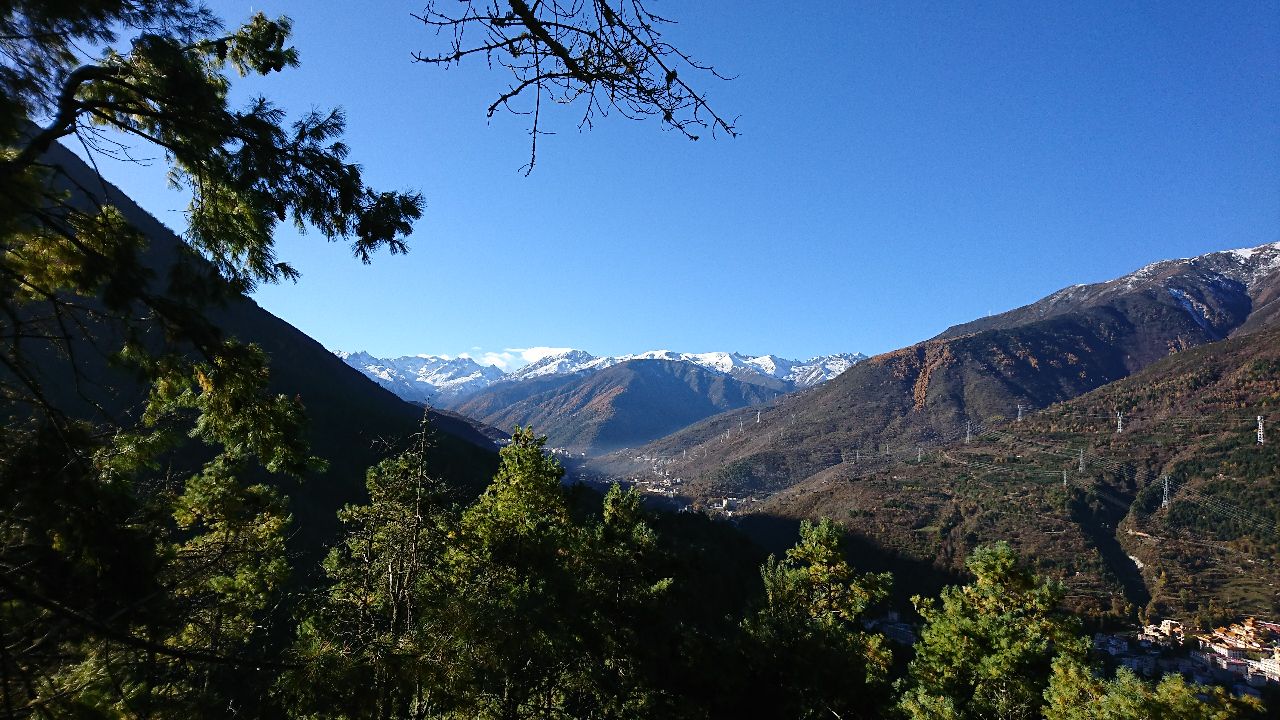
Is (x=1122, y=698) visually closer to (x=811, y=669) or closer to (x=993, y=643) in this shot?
(x=993, y=643)

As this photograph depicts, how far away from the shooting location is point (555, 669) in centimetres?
980

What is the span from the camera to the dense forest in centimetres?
322

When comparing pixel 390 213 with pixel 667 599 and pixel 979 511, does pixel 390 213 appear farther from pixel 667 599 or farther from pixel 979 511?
pixel 979 511

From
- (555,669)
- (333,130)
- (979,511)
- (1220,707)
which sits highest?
(333,130)

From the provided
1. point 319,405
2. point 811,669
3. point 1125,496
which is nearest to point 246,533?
point 811,669

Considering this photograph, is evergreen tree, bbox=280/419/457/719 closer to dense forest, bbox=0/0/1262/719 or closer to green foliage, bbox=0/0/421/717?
dense forest, bbox=0/0/1262/719

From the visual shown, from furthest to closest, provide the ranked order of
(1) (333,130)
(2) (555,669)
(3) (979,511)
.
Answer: (3) (979,511) < (2) (555,669) < (1) (333,130)

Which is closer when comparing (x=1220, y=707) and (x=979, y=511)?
(x=1220, y=707)

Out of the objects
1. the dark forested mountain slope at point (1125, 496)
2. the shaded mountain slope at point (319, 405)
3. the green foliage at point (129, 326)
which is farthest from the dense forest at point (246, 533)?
the dark forested mountain slope at point (1125, 496)

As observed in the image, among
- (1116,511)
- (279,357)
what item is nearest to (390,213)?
(279,357)

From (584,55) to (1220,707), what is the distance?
60.6ft

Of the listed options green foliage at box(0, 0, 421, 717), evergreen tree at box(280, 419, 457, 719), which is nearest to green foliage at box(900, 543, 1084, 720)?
evergreen tree at box(280, 419, 457, 719)

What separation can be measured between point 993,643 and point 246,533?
55.3 feet

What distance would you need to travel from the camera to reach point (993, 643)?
13.0 metres
